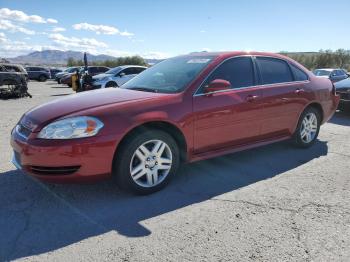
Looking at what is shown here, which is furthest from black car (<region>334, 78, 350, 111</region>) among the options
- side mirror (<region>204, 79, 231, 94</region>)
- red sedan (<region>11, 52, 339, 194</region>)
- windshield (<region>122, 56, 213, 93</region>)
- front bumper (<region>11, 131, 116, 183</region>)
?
front bumper (<region>11, 131, 116, 183</region>)

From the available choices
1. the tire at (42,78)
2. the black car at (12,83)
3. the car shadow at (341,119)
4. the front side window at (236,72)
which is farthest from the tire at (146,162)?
the tire at (42,78)

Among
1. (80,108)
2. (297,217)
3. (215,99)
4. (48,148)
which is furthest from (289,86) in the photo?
(48,148)

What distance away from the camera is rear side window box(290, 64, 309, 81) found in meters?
5.65

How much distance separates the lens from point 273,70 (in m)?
5.32

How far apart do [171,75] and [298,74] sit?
2283 millimetres

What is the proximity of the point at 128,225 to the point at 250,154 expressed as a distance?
2791 millimetres

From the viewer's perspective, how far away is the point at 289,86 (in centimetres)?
539

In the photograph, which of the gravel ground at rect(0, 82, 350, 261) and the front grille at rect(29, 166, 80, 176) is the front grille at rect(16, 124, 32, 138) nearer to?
the front grille at rect(29, 166, 80, 176)

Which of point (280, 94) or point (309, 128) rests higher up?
point (280, 94)

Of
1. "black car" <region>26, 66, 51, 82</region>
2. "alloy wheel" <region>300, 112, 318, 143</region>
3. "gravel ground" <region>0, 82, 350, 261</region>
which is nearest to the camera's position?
"gravel ground" <region>0, 82, 350, 261</region>

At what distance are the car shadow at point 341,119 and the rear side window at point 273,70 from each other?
3637 mm

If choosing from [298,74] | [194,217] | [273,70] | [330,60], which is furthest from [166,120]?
[330,60]

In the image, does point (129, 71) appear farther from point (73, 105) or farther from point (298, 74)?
point (73, 105)

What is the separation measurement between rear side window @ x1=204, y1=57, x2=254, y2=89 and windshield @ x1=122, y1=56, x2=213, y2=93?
0.66ft
